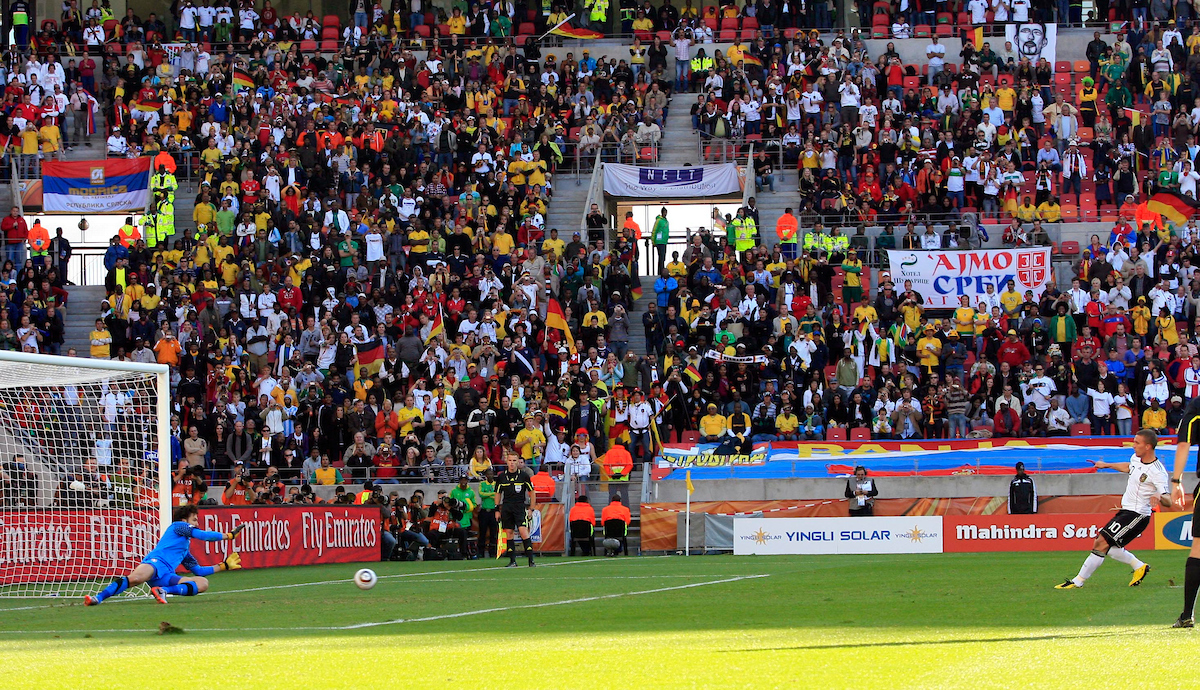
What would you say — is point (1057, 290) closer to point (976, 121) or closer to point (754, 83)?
point (976, 121)

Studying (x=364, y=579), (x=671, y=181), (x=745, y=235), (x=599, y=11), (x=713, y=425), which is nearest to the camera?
(x=364, y=579)

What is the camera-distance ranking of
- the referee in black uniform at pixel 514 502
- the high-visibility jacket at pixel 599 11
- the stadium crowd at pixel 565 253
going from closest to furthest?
the referee in black uniform at pixel 514 502
the stadium crowd at pixel 565 253
the high-visibility jacket at pixel 599 11

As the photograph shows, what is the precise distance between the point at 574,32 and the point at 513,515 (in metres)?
24.2

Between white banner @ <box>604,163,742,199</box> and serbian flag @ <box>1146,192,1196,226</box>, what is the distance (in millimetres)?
9559

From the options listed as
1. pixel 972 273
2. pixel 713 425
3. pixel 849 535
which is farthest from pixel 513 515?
pixel 972 273

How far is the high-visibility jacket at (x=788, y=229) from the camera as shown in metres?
34.7

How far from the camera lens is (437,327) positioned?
31250 mm

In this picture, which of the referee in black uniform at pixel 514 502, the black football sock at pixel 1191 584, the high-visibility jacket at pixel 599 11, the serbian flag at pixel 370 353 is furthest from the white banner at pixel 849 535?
the high-visibility jacket at pixel 599 11

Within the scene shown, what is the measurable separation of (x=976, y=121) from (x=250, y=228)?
57.1 ft

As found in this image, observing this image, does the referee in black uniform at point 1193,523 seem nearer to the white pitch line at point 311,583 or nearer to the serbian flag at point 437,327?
the white pitch line at point 311,583

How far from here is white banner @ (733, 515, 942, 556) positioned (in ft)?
82.6

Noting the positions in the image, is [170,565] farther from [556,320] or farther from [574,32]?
[574,32]

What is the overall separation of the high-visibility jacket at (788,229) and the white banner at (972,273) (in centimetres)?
266

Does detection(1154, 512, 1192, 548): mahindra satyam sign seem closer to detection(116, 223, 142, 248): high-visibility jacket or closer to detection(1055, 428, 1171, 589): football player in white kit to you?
detection(1055, 428, 1171, 589): football player in white kit
